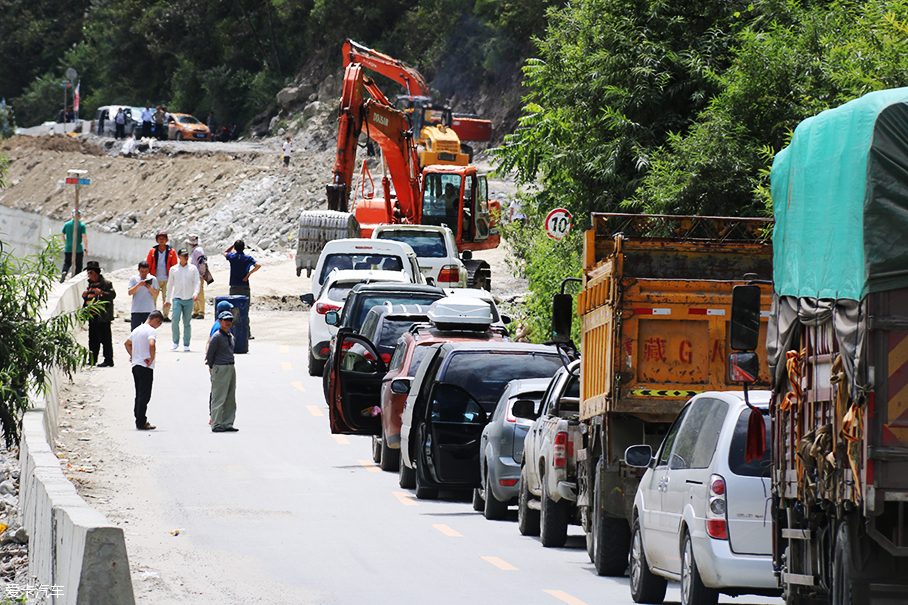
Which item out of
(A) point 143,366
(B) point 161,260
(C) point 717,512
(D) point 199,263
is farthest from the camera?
(B) point 161,260

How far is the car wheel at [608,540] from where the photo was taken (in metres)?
10.7

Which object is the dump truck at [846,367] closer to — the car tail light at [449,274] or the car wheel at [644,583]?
the car wheel at [644,583]

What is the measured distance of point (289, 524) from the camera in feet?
41.8

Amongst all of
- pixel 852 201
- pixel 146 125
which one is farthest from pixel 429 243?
pixel 146 125

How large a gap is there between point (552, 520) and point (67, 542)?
5217 millimetres

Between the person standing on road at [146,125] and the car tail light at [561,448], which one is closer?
the car tail light at [561,448]

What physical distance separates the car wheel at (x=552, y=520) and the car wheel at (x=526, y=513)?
0.54 metres

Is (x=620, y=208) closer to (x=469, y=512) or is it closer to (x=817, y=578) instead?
(x=469, y=512)

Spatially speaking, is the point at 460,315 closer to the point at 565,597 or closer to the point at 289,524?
the point at 289,524

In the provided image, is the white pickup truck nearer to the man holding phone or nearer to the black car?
the black car

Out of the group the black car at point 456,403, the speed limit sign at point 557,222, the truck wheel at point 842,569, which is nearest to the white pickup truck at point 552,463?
the black car at point 456,403

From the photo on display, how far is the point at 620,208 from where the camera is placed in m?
22.2

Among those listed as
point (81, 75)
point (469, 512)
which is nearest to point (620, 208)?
point (469, 512)

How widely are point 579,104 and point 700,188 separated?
3982 millimetres
